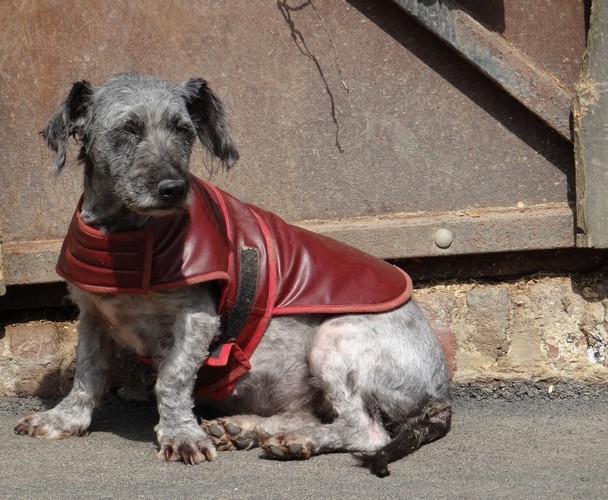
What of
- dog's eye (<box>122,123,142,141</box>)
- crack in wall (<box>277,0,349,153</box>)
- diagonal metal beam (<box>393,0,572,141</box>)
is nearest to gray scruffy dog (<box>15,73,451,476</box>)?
dog's eye (<box>122,123,142,141</box>)

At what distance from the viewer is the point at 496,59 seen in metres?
6.38

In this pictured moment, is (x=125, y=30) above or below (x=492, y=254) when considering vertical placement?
above

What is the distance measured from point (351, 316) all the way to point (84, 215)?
151cm

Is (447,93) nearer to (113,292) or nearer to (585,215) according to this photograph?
(585,215)

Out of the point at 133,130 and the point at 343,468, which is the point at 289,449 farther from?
the point at 133,130

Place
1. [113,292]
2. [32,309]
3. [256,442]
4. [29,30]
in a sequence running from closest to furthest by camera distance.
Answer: [113,292] → [256,442] → [29,30] → [32,309]

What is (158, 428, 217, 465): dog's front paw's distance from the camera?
5289mm

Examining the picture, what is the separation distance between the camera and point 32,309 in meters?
6.84

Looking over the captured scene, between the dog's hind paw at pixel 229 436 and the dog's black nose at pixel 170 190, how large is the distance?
1317 mm

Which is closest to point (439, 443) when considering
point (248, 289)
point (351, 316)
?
point (351, 316)

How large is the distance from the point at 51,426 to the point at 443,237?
2.59 metres

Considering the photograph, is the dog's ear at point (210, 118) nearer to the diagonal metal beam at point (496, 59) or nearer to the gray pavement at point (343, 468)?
the diagonal metal beam at point (496, 59)

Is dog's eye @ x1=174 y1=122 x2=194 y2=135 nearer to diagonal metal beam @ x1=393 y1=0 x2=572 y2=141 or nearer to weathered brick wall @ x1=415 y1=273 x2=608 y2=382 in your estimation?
diagonal metal beam @ x1=393 y1=0 x2=572 y2=141

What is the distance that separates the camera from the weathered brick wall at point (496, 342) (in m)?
6.68
